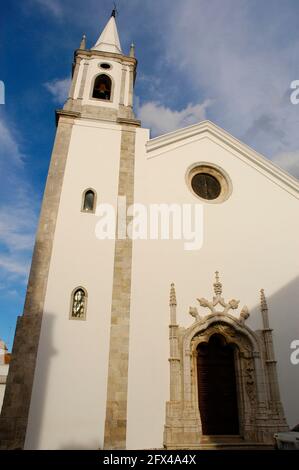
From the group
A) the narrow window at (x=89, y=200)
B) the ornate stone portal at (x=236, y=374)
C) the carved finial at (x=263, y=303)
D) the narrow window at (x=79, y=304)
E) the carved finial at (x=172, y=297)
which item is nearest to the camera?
the ornate stone portal at (x=236, y=374)

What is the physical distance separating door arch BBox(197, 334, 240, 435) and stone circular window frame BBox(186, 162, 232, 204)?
4.44 m

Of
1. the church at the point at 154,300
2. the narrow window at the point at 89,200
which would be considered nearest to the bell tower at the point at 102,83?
the church at the point at 154,300

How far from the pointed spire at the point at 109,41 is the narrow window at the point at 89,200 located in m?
7.47

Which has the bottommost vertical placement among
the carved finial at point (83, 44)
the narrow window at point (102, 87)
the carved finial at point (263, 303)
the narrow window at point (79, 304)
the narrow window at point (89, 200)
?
the narrow window at point (79, 304)

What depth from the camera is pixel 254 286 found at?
399 inches

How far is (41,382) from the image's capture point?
7746 mm

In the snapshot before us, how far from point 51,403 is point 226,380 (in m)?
4.57

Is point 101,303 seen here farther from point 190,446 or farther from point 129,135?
point 129,135

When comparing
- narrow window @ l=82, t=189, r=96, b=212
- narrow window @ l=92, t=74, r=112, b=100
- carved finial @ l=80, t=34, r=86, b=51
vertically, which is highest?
carved finial @ l=80, t=34, r=86, b=51

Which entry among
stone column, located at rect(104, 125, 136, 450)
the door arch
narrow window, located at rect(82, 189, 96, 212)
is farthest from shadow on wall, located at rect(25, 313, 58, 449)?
the door arch

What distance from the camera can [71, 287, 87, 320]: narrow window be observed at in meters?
8.62

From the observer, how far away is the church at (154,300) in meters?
7.81

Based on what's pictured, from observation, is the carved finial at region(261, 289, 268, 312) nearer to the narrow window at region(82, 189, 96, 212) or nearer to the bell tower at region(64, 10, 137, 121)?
the narrow window at region(82, 189, 96, 212)

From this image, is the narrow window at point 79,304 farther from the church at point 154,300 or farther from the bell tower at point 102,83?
the bell tower at point 102,83
